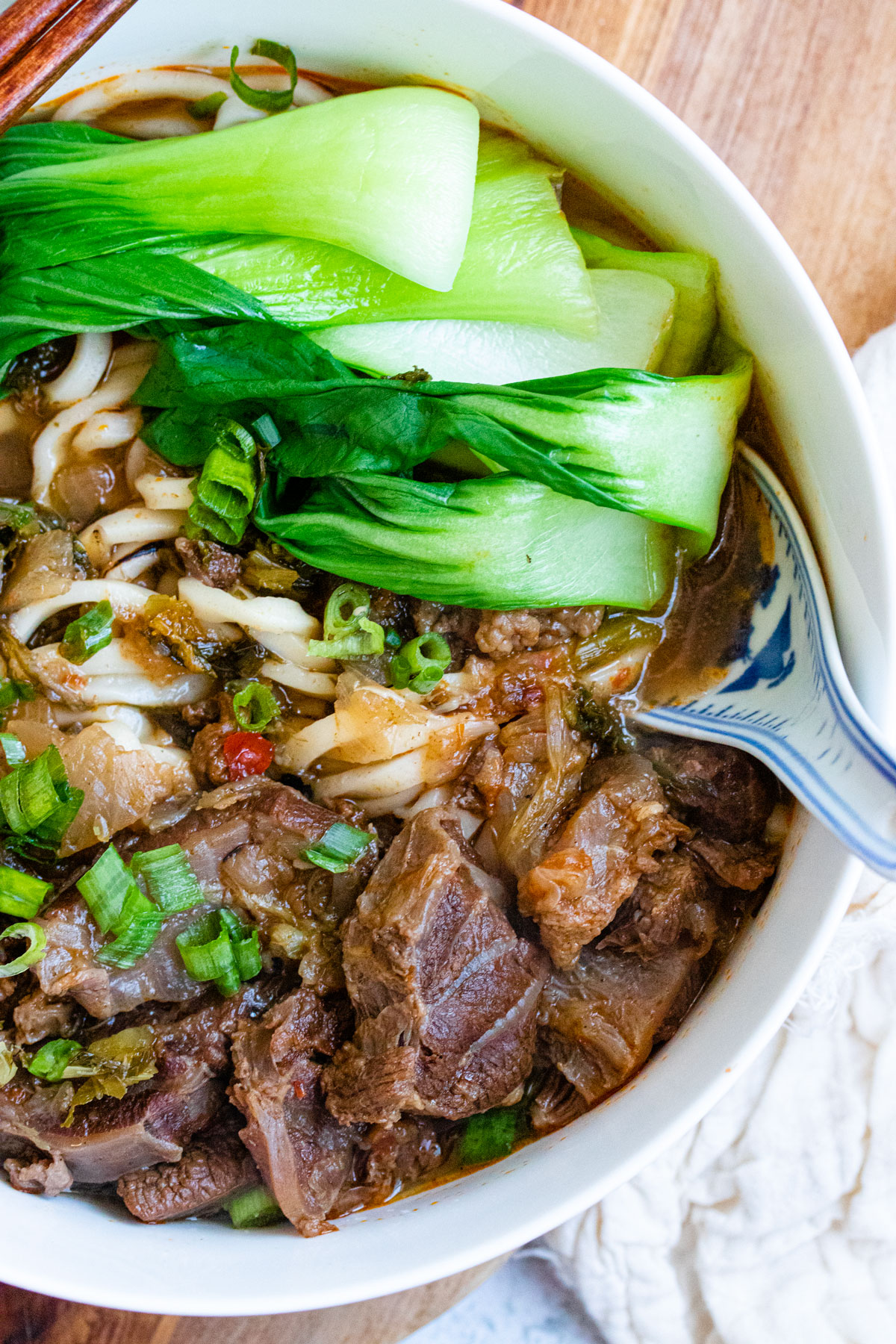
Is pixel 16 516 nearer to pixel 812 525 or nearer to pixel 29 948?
pixel 29 948

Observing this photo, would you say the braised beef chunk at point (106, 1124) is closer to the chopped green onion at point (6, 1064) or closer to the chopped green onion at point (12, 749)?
the chopped green onion at point (6, 1064)

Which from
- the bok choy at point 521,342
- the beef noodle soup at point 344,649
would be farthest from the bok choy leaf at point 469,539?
the bok choy at point 521,342

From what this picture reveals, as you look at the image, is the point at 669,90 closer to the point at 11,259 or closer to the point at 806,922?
the point at 11,259

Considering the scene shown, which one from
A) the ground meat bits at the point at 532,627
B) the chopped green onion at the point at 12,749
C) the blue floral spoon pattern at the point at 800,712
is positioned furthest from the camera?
the ground meat bits at the point at 532,627

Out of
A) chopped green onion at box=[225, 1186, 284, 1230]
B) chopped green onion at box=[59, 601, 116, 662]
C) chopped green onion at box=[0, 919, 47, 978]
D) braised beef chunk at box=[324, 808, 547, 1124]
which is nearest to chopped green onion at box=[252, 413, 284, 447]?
chopped green onion at box=[59, 601, 116, 662]

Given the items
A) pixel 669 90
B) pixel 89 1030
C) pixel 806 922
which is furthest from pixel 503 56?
pixel 89 1030

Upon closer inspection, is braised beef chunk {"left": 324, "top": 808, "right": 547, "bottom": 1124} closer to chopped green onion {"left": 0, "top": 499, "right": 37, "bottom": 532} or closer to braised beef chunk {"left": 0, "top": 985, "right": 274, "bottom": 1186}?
Result: braised beef chunk {"left": 0, "top": 985, "right": 274, "bottom": 1186}

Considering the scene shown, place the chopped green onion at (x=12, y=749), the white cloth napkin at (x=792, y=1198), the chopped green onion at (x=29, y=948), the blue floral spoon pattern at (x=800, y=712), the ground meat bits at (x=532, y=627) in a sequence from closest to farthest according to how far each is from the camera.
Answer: the blue floral spoon pattern at (x=800, y=712) → the chopped green onion at (x=29, y=948) → the chopped green onion at (x=12, y=749) → the ground meat bits at (x=532, y=627) → the white cloth napkin at (x=792, y=1198)

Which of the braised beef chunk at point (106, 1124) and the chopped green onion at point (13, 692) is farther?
the chopped green onion at point (13, 692)
